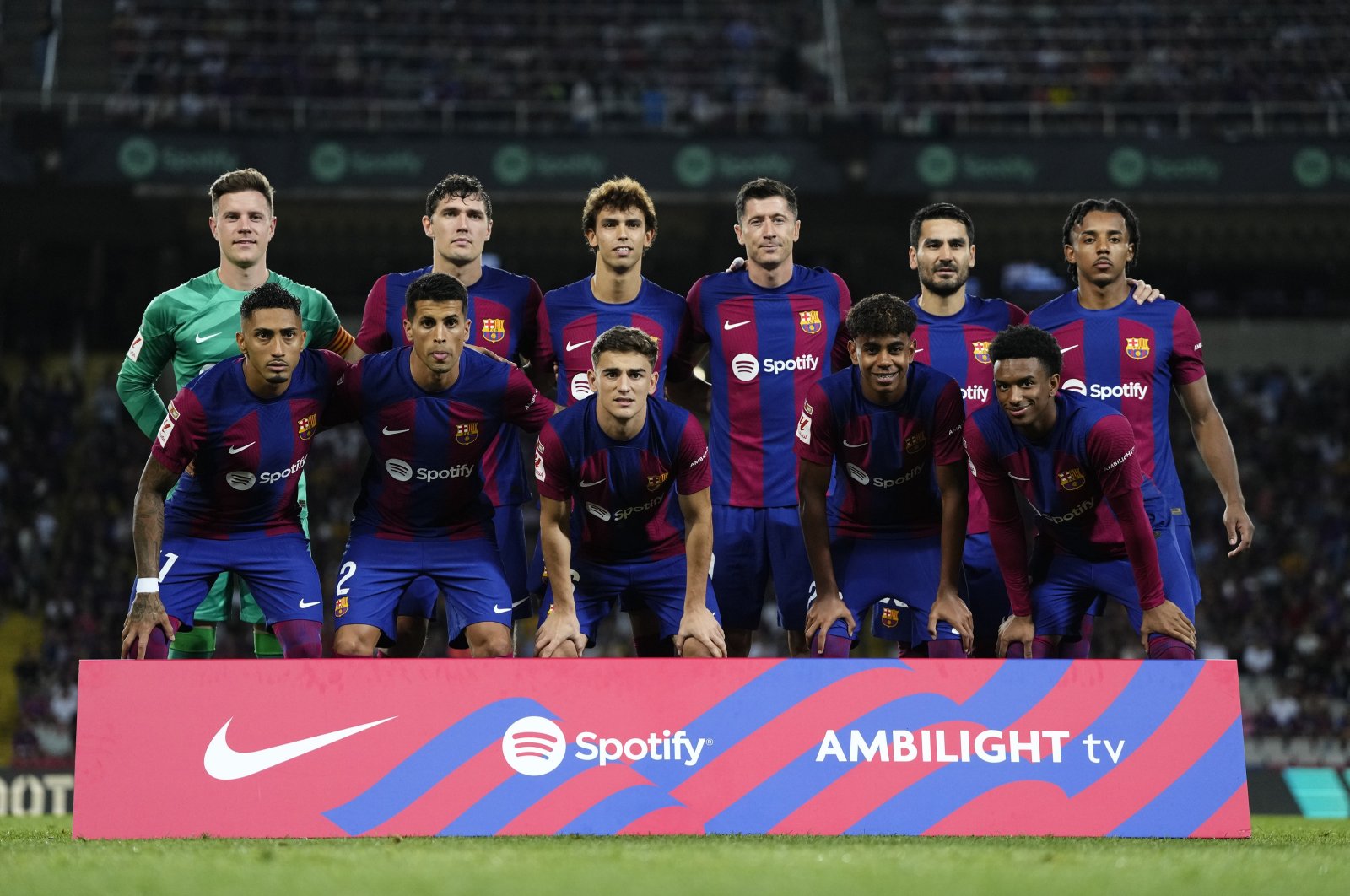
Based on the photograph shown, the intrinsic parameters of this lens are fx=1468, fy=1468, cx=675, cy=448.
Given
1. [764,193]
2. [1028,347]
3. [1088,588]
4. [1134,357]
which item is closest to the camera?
[1028,347]

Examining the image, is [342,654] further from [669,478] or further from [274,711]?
[669,478]

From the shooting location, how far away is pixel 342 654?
6.32m

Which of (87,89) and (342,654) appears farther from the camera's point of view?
(87,89)

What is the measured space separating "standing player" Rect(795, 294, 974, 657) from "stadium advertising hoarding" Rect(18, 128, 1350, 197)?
13.8 metres

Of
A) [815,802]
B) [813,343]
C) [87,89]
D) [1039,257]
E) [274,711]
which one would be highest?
[87,89]

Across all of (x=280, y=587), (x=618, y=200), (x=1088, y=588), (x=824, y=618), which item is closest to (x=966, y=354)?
(x=1088, y=588)

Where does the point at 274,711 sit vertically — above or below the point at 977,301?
below

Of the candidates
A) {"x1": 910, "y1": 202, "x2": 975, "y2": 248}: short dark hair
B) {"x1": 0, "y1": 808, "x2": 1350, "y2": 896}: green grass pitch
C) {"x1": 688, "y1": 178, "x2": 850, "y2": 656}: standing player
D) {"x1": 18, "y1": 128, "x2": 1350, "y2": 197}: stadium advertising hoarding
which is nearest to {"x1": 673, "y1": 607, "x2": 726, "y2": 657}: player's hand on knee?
{"x1": 688, "y1": 178, "x2": 850, "y2": 656}: standing player

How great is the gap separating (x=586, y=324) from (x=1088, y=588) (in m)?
2.66

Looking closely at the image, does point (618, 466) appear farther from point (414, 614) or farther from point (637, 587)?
point (414, 614)

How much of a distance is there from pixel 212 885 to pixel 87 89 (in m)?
20.4

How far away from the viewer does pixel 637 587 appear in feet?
21.9

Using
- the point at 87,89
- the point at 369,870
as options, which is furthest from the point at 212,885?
the point at 87,89

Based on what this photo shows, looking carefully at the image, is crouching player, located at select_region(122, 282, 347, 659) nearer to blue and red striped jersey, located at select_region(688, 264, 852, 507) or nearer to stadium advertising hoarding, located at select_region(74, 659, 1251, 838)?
stadium advertising hoarding, located at select_region(74, 659, 1251, 838)
